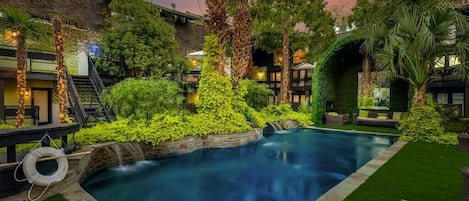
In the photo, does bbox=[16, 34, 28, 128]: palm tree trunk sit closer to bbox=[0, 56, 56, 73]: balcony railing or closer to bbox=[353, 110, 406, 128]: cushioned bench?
bbox=[0, 56, 56, 73]: balcony railing

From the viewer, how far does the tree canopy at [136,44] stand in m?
18.5

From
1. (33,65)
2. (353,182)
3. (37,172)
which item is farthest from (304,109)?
(37,172)

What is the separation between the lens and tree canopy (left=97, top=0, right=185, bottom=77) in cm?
1848

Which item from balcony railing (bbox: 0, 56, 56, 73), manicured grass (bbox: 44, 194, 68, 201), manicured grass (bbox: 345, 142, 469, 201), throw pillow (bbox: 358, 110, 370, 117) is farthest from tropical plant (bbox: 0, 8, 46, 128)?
throw pillow (bbox: 358, 110, 370, 117)

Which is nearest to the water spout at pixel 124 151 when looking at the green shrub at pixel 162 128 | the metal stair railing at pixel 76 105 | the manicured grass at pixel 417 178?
the green shrub at pixel 162 128

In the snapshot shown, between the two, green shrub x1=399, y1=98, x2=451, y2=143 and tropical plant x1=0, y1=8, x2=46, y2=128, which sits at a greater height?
tropical plant x1=0, y1=8, x2=46, y2=128

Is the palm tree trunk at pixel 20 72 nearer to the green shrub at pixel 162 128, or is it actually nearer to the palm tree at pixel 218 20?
the green shrub at pixel 162 128

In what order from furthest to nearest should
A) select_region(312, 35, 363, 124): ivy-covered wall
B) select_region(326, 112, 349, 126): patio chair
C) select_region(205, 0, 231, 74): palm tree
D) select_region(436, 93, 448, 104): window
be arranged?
select_region(436, 93, 448, 104): window, select_region(312, 35, 363, 124): ivy-covered wall, select_region(326, 112, 349, 126): patio chair, select_region(205, 0, 231, 74): palm tree

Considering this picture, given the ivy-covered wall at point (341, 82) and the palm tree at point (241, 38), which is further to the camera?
the ivy-covered wall at point (341, 82)

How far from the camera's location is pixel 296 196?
593 centimetres

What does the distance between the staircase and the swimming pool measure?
4726 mm

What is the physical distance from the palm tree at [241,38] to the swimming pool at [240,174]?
4.88 meters

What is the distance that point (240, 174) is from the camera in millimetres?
7703

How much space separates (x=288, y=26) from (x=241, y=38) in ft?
23.0
